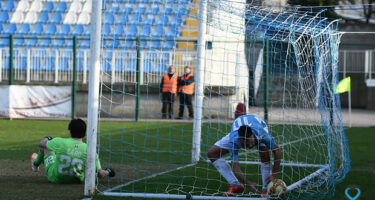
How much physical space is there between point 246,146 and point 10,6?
69.1 feet

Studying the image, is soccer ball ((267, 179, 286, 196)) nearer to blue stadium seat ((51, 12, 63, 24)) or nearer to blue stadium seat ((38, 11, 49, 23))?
blue stadium seat ((51, 12, 63, 24))

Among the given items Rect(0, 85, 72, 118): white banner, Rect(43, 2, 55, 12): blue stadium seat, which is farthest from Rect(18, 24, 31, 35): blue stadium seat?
Rect(0, 85, 72, 118): white banner

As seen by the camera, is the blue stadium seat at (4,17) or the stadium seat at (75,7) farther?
the stadium seat at (75,7)

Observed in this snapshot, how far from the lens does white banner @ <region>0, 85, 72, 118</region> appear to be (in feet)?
57.8

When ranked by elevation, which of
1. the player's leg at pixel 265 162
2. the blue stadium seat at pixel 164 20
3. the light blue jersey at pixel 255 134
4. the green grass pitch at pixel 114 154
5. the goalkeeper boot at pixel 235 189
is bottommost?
the green grass pitch at pixel 114 154

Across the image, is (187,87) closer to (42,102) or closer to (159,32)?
(42,102)

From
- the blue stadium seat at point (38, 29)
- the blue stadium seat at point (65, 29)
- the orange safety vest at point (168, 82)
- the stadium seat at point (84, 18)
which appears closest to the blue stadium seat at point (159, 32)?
the stadium seat at point (84, 18)

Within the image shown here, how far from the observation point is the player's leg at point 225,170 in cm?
614

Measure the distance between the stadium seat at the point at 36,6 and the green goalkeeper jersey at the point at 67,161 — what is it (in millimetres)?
19211

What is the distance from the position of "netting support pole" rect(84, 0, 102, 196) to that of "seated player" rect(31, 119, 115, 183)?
0.47 m

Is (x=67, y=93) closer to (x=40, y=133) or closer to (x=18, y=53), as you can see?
(x=18, y=53)

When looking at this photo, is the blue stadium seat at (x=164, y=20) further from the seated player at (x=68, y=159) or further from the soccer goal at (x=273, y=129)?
the seated player at (x=68, y=159)

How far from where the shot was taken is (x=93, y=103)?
19.4ft

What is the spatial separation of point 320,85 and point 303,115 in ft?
8.04
